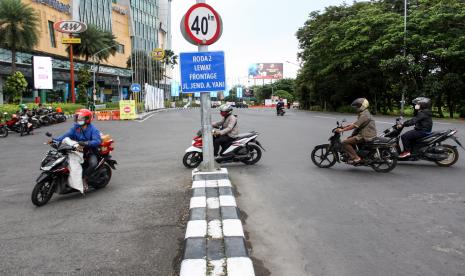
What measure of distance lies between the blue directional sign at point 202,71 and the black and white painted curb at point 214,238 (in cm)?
199

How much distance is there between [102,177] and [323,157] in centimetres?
456

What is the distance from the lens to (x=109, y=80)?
2726 inches

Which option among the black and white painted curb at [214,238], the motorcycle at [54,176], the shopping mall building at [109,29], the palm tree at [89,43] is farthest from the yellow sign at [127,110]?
the black and white painted curb at [214,238]

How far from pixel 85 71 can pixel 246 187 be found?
48.4 m

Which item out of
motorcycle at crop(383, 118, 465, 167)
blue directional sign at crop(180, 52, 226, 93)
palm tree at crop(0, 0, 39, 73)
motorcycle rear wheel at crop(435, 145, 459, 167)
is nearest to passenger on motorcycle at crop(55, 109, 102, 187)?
blue directional sign at crop(180, 52, 226, 93)

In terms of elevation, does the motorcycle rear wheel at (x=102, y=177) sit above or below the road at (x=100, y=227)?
above

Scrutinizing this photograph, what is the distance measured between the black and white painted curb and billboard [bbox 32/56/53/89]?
2958 centimetres

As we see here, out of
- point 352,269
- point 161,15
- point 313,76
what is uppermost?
point 161,15

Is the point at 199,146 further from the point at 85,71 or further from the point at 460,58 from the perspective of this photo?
the point at 85,71

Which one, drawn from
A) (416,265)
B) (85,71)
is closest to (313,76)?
(85,71)

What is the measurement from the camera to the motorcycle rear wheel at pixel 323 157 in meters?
8.90

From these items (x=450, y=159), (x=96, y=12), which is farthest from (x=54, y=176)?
(x=96, y=12)

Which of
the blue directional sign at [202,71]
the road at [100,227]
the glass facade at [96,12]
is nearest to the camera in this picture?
the road at [100,227]

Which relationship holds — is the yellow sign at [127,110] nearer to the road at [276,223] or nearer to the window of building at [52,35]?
the road at [276,223]
